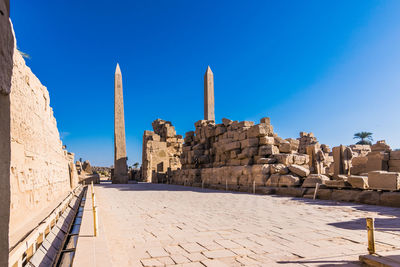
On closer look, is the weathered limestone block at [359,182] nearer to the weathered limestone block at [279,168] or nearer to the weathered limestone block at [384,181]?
the weathered limestone block at [384,181]

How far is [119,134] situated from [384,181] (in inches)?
601

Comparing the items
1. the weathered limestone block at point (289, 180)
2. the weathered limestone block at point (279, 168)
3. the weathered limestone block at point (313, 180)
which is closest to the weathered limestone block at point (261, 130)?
the weathered limestone block at point (279, 168)

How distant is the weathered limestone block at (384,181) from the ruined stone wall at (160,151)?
50.9ft

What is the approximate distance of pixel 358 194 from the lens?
6555 millimetres

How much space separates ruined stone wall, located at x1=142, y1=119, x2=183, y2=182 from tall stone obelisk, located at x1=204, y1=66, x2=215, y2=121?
5959 millimetres

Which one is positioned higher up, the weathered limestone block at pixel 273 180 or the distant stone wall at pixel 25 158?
the distant stone wall at pixel 25 158

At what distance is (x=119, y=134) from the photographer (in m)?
17.7

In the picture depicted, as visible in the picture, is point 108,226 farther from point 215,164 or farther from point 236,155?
point 215,164

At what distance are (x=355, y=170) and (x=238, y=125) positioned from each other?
17.4 feet

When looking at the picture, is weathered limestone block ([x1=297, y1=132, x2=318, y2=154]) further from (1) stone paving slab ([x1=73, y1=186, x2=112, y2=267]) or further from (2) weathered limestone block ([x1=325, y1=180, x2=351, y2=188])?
(1) stone paving slab ([x1=73, y1=186, x2=112, y2=267])

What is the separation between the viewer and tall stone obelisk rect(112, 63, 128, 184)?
57.1 ft

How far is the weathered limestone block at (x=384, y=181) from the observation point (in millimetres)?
6082

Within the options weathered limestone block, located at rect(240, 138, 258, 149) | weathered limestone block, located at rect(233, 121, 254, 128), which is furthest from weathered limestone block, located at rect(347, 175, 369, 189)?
weathered limestone block, located at rect(233, 121, 254, 128)

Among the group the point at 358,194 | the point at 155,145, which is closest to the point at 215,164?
the point at 358,194
